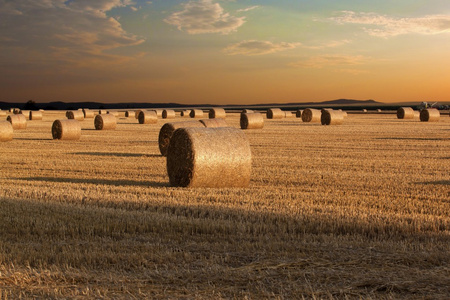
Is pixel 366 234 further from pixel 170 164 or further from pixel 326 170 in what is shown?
pixel 326 170

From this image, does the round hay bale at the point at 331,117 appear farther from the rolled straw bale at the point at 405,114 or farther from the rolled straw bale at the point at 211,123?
the rolled straw bale at the point at 211,123

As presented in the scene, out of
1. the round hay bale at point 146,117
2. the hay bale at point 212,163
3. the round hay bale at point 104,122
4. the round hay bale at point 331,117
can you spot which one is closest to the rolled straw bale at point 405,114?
the round hay bale at point 331,117

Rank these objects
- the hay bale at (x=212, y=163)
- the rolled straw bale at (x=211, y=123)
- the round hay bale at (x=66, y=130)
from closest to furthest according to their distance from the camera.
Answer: the hay bale at (x=212, y=163) → the rolled straw bale at (x=211, y=123) → the round hay bale at (x=66, y=130)

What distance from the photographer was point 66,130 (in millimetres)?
25969

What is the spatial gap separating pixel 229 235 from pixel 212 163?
4700 mm

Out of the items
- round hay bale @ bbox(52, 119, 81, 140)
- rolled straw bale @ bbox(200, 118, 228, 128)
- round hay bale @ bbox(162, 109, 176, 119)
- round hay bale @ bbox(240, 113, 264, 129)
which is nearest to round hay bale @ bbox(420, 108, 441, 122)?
round hay bale @ bbox(240, 113, 264, 129)

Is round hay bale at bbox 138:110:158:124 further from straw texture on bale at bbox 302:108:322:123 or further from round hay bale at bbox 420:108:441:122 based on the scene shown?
round hay bale at bbox 420:108:441:122

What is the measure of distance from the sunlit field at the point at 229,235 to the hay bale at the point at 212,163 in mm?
443

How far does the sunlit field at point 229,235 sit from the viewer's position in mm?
5289

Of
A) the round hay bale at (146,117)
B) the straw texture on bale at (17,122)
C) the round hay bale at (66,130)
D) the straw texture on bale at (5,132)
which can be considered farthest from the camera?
the round hay bale at (146,117)

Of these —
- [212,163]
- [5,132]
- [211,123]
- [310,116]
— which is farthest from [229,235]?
[310,116]

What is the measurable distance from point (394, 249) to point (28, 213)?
5651 mm

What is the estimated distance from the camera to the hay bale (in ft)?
39.7

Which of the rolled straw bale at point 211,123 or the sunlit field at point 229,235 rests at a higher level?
the rolled straw bale at point 211,123
